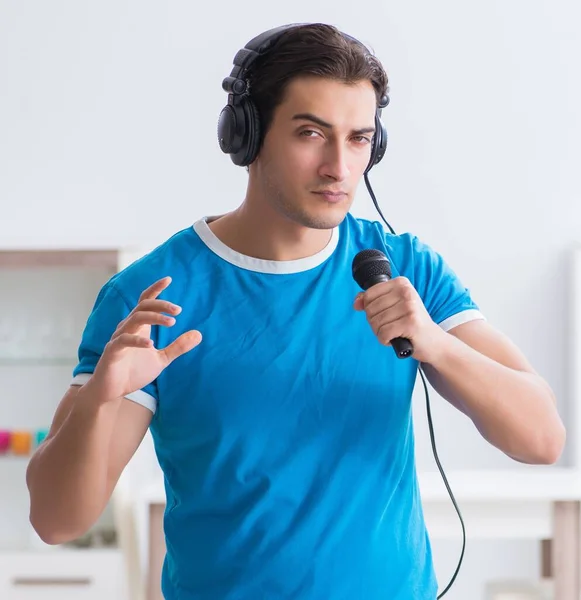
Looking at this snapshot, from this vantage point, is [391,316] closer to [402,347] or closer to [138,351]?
[402,347]

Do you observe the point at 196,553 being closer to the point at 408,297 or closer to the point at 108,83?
the point at 408,297

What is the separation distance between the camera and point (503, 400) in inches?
46.1

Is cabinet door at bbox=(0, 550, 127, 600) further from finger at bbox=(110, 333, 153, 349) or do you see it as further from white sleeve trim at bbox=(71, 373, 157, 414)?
finger at bbox=(110, 333, 153, 349)

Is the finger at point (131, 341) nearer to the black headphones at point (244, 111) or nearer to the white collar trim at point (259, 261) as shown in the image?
the white collar trim at point (259, 261)

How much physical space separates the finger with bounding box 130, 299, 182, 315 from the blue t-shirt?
0.15 m

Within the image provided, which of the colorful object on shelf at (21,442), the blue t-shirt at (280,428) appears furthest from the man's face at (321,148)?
the colorful object on shelf at (21,442)

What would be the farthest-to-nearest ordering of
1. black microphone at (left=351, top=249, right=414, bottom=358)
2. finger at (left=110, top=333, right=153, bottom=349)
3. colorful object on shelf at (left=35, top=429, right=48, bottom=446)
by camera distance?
colorful object on shelf at (left=35, top=429, right=48, bottom=446), black microphone at (left=351, top=249, right=414, bottom=358), finger at (left=110, top=333, right=153, bottom=349)

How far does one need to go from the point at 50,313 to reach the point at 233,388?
1.95 metres

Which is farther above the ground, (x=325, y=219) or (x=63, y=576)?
(x=325, y=219)

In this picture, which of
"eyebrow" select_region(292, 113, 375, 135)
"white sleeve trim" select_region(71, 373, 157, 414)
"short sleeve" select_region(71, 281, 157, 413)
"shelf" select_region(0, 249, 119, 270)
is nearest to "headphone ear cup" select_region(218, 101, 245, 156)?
"eyebrow" select_region(292, 113, 375, 135)

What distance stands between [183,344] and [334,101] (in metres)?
0.38

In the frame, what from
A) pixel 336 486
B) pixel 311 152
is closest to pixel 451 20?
pixel 311 152

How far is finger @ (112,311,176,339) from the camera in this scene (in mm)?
1047

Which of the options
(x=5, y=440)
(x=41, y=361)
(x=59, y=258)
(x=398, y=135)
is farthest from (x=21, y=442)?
(x=398, y=135)
